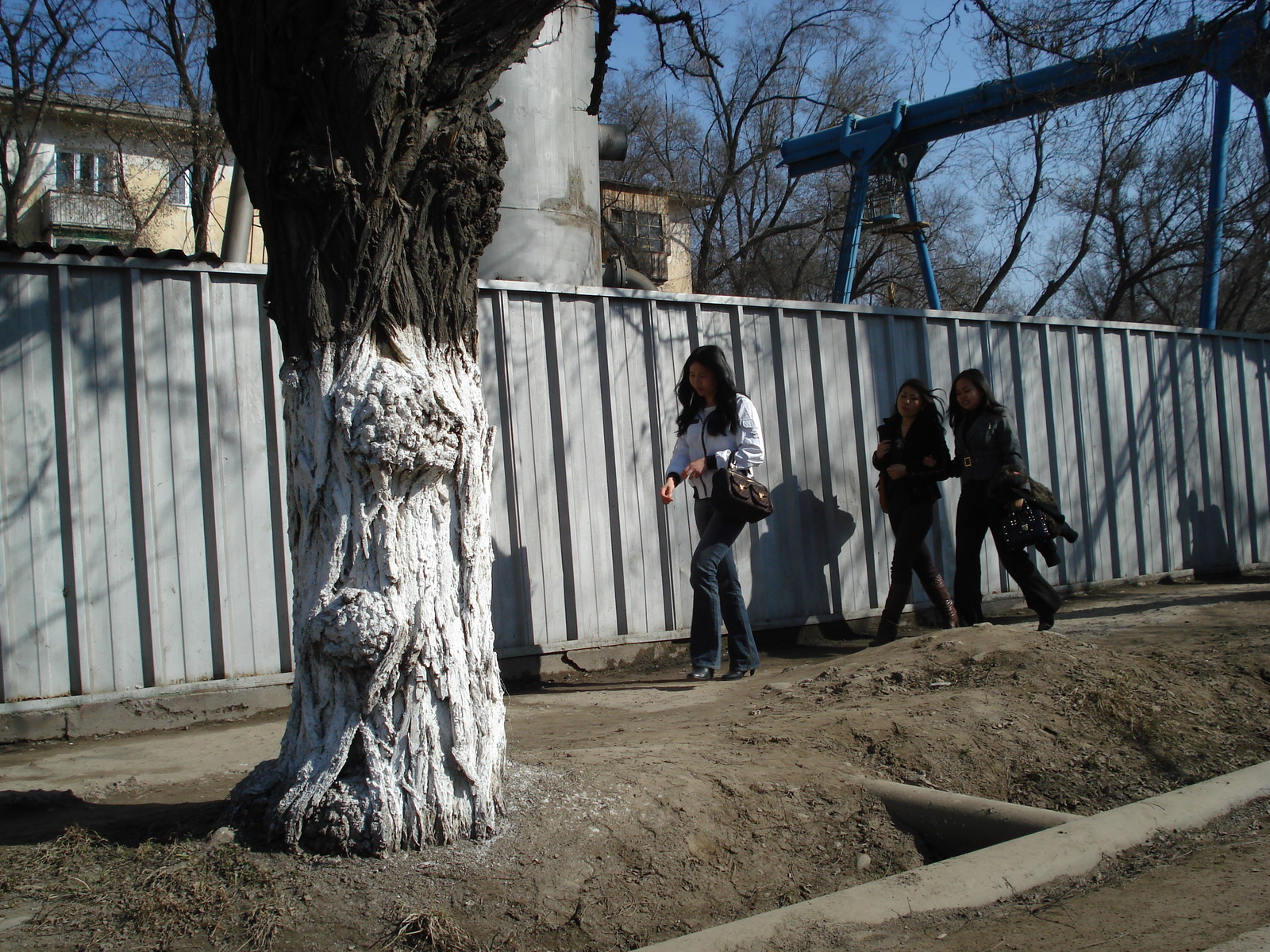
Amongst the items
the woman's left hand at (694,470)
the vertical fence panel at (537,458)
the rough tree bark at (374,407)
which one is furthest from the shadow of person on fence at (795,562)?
the rough tree bark at (374,407)

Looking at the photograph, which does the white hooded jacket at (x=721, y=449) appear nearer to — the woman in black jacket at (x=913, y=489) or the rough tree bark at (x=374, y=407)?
the woman in black jacket at (x=913, y=489)

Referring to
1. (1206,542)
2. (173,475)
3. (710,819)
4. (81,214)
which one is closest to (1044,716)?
(710,819)

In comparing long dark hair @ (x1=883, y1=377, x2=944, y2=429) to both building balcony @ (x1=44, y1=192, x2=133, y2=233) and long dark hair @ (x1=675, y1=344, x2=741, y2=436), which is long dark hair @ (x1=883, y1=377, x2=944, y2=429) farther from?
building balcony @ (x1=44, y1=192, x2=133, y2=233)

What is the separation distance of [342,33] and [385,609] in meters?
1.50

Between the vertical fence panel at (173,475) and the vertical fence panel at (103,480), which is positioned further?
the vertical fence panel at (173,475)

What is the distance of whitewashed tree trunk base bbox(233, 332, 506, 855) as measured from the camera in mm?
2596

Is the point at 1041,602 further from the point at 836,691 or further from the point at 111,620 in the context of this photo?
the point at 111,620

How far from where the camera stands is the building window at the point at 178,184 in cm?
1867

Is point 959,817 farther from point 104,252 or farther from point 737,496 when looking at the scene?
point 104,252

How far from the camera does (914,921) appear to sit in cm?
252

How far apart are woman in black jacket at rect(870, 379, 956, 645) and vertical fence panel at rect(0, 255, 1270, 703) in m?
0.70

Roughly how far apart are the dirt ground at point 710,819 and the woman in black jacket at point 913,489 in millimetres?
1365

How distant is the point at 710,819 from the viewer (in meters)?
3.03

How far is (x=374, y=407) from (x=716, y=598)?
3.42 meters
